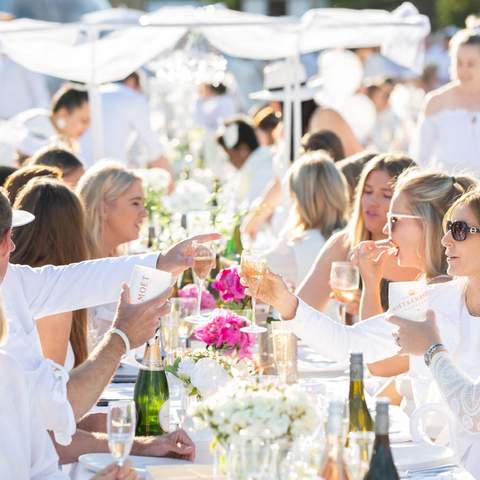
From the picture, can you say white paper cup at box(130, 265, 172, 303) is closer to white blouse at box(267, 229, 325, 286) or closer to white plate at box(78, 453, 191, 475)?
white plate at box(78, 453, 191, 475)

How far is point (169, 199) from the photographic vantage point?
673cm

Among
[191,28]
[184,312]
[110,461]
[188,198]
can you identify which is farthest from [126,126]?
[110,461]

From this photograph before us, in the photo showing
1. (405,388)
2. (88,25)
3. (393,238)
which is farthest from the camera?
(88,25)

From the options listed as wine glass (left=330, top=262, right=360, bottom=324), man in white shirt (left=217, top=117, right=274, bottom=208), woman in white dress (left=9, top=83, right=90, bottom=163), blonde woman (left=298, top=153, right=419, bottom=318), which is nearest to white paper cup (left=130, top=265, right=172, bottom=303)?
wine glass (left=330, top=262, right=360, bottom=324)

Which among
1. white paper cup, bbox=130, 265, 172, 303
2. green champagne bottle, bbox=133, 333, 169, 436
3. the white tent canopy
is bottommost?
green champagne bottle, bbox=133, 333, 169, 436

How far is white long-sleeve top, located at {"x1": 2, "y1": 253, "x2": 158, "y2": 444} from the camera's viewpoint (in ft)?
9.02

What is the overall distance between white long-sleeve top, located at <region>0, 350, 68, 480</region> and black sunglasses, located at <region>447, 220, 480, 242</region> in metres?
1.26

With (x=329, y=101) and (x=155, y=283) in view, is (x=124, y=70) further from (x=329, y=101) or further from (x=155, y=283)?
(x=155, y=283)

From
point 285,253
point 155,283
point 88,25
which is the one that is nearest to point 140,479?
point 155,283

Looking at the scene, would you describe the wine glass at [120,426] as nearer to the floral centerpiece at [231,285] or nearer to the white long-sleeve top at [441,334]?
the white long-sleeve top at [441,334]

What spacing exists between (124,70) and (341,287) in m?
4.83

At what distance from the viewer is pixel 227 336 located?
324 cm

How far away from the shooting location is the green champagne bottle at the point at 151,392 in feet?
10.1

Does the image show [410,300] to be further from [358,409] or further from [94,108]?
[94,108]
